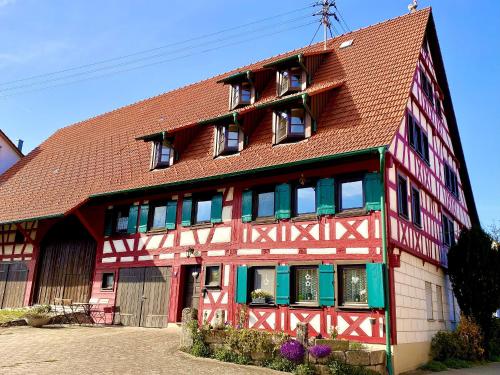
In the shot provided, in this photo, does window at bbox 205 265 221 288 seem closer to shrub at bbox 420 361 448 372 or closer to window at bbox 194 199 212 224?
window at bbox 194 199 212 224

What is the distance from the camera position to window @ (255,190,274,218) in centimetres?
1523

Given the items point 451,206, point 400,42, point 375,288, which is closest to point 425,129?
point 400,42

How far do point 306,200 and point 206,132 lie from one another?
6.10m

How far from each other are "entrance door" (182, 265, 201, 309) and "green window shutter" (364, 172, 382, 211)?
626 cm

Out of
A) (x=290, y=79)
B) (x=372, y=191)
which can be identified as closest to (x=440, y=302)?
(x=372, y=191)

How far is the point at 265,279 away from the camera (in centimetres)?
1470

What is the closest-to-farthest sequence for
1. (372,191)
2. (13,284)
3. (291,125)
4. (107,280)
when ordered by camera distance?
(372,191), (291,125), (107,280), (13,284)

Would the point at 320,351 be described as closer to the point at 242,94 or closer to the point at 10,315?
the point at 242,94

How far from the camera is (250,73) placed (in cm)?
1834

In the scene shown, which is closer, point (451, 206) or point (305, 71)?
point (305, 71)

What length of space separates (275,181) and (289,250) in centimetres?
225

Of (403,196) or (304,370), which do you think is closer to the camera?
(304,370)

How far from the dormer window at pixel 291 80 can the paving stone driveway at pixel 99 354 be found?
30.3ft

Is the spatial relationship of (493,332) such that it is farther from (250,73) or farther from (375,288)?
(250,73)
